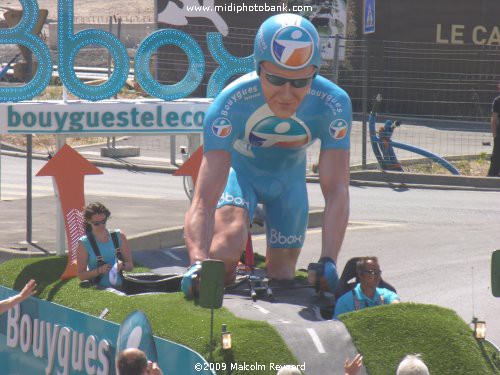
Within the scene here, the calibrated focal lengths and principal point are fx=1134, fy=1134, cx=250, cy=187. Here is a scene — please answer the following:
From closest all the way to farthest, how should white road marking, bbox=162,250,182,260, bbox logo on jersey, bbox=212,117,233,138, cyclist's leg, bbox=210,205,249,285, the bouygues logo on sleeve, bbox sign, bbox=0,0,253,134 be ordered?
cyclist's leg, bbox=210,205,249,285 < bbox logo on jersey, bbox=212,117,233,138 < white road marking, bbox=162,250,182,260 < bbox sign, bbox=0,0,253,134 < the bouygues logo on sleeve

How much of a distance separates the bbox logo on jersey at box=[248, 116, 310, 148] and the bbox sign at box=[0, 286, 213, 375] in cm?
194

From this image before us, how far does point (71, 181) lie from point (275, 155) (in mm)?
2378

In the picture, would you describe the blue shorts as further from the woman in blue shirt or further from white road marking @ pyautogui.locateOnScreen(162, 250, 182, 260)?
white road marking @ pyautogui.locateOnScreen(162, 250, 182, 260)

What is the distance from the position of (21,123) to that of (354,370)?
22.7 ft

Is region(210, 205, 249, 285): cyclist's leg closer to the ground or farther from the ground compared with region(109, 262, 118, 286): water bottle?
farther from the ground

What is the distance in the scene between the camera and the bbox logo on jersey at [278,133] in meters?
8.55

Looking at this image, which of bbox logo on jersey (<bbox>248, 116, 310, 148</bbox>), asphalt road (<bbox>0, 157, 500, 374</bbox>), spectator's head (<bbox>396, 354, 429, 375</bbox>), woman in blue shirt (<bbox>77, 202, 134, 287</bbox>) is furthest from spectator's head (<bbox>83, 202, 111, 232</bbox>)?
spectator's head (<bbox>396, 354, 429, 375</bbox>)

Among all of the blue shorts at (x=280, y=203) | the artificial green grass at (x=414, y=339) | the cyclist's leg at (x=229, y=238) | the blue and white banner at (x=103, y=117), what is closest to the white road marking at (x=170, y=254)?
the blue shorts at (x=280, y=203)

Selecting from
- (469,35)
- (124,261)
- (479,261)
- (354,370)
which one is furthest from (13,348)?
(469,35)

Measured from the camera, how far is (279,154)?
8930mm

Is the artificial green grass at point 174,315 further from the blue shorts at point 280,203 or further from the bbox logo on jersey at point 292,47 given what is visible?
the bbox logo on jersey at point 292,47

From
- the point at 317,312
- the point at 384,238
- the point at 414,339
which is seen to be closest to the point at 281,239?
the point at 317,312

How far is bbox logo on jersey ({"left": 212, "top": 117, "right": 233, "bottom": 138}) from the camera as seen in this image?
848 centimetres

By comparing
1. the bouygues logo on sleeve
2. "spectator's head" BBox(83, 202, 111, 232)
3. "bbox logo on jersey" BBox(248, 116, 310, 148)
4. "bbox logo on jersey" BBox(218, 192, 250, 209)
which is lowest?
"spectator's head" BBox(83, 202, 111, 232)
